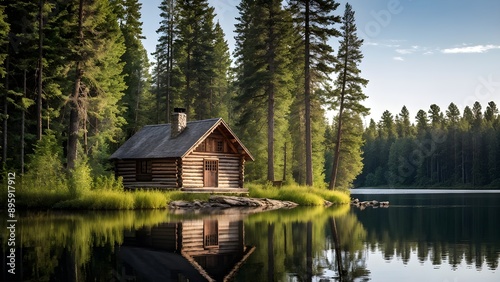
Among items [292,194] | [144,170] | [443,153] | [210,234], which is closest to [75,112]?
[144,170]

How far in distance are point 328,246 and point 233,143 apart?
92.3 feet

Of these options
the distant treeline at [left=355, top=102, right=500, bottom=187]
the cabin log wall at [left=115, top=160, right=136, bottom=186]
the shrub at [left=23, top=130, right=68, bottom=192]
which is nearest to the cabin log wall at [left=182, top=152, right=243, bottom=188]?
the cabin log wall at [left=115, top=160, right=136, bottom=186]

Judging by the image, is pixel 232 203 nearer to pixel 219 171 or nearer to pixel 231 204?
pixel 231 204

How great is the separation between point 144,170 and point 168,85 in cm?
1763

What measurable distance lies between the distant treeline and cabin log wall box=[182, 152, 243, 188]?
93916 mm

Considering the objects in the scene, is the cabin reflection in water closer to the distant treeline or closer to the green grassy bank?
Result: the green grassy bank

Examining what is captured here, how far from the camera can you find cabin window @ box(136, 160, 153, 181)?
1693 inches

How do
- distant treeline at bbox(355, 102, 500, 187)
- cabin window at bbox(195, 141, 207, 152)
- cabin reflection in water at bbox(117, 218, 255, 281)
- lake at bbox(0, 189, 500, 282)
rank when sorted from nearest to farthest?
cabin reflection in water at bbox(117, 218, 255, 281)
lake at bbox(0, 189, 500, 282)
cabin window at bbox(195, 141, 207, 152)
distant treeline at bbox(355, 102, 500, 187)

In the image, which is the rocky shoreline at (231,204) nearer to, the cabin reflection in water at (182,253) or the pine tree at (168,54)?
the cabin reflection in water at (182,253)

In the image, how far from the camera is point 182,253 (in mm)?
14445

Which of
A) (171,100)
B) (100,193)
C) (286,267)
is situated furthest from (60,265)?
(171,100)

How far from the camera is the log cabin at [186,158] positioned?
40875mm

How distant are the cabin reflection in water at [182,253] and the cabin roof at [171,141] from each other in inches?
749

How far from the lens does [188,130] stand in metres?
42.8
